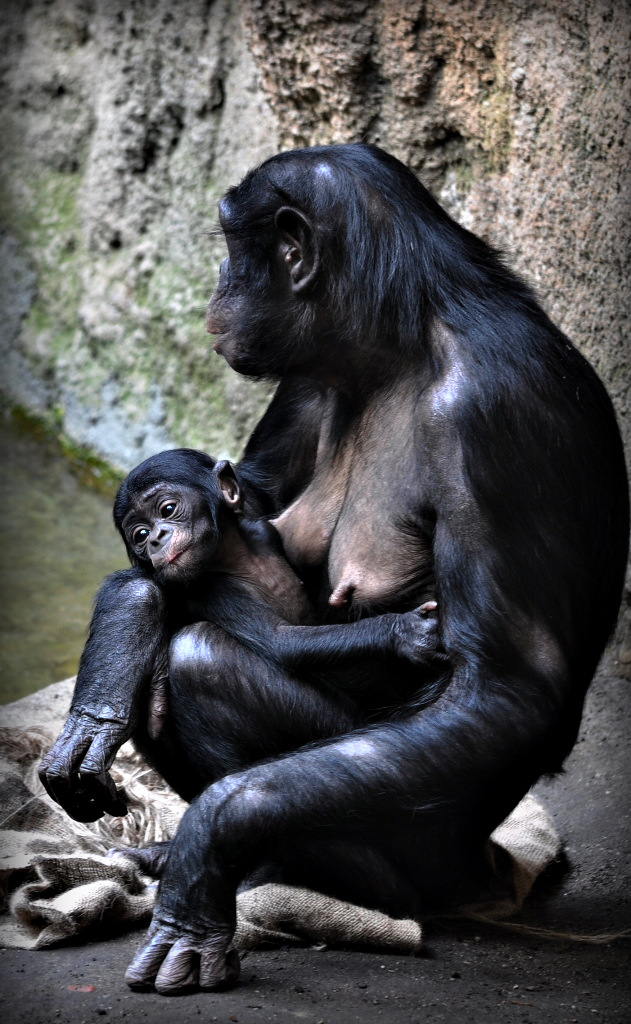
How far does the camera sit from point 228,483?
341cm

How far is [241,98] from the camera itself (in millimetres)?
6121

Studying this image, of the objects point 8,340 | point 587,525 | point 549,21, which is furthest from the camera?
point 8,340

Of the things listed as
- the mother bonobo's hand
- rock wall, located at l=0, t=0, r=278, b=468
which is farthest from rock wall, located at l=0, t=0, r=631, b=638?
the mother bonobo's hand

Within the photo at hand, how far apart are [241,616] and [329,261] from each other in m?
0.93

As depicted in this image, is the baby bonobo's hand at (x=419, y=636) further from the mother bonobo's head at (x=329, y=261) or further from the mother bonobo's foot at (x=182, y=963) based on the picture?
the mother bonobo's foot at (x=182, y=963)

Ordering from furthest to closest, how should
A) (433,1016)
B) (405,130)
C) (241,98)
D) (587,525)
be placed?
(241,98) → (405,130) → (587,525) → (433,1016)

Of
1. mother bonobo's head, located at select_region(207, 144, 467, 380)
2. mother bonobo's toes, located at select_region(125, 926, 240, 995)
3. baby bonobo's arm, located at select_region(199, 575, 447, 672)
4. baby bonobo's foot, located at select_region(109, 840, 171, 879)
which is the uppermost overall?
mother bonobo's head, located at select_region(207, 144, 467, 380)

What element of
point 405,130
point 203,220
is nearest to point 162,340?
point 203,220

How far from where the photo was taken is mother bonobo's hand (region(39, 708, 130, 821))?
Result: 2908mm

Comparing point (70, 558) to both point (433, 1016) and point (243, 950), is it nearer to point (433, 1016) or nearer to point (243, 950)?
point (243, 950)

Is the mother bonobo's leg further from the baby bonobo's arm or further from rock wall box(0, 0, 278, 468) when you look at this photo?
rock wall box(0, 0, 278, 468)

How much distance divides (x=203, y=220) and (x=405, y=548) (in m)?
4.03

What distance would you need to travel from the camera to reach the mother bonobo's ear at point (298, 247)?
2.96 meters

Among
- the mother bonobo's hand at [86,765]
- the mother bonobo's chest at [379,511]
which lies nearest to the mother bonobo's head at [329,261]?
the mother bonobo's chest at [379,511]
